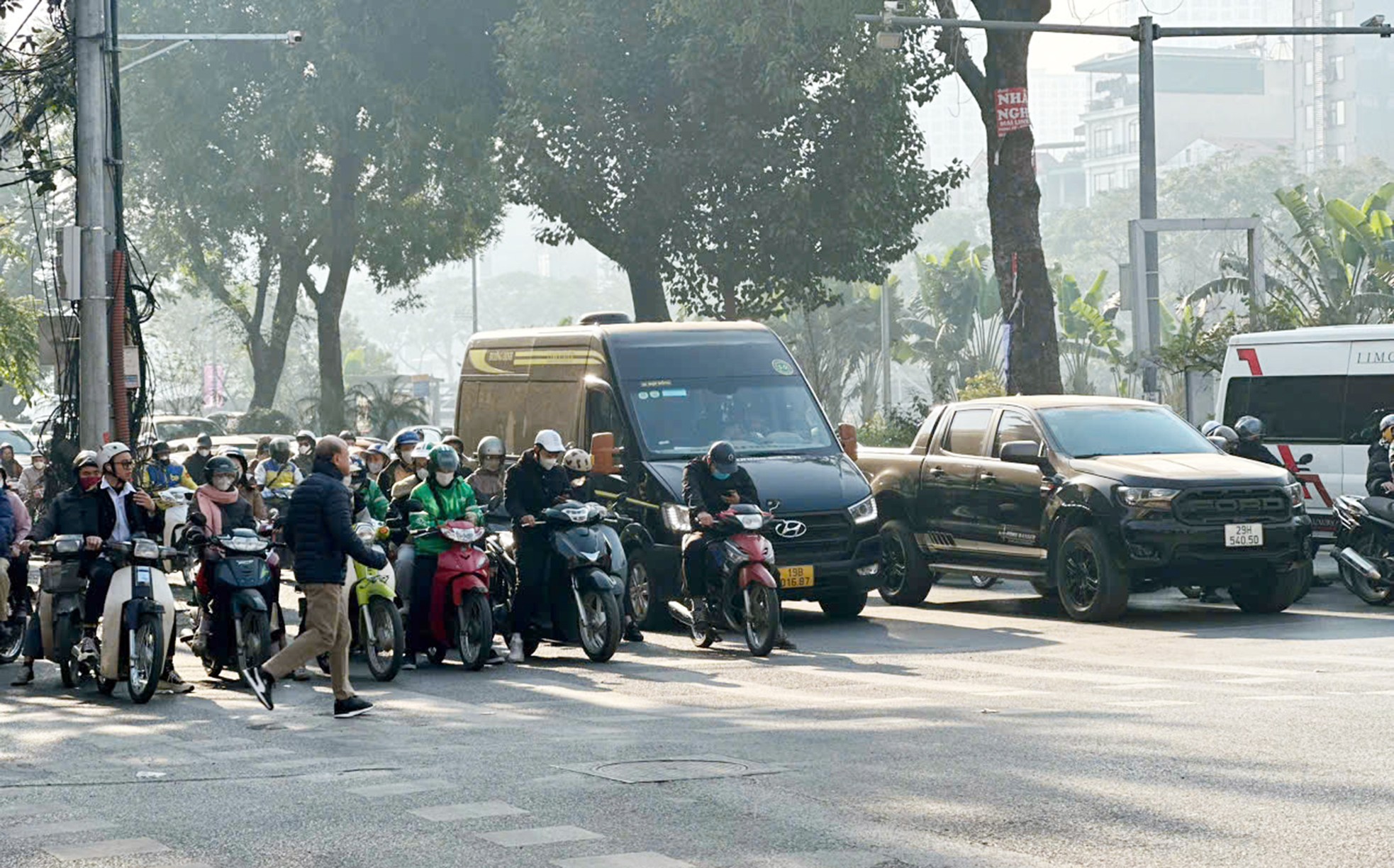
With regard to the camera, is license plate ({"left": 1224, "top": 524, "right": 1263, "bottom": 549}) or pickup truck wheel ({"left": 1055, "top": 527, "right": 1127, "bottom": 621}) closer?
license plate ({"left": 1224, "top": 524, "right": 1263, "bottom": 549})

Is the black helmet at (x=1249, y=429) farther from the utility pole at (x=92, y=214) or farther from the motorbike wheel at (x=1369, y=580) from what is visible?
the utility pole at (x=92, y=214)

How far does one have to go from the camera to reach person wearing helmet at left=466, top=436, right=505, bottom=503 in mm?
18172

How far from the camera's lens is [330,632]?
1290 cm

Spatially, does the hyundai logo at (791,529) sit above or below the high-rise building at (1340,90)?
below

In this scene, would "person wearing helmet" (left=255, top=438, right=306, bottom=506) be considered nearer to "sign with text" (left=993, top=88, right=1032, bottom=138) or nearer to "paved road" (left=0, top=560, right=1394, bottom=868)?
"paved road" (left=0, top=560, right=1394, bottom=868)

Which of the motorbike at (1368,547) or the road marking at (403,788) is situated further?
the motorbike at (1368,547)

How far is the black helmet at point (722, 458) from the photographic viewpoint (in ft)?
54.1

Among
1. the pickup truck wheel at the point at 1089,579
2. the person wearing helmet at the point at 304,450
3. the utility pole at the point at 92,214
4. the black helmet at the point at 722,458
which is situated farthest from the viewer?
the person wearing helmet at the point at 304,450

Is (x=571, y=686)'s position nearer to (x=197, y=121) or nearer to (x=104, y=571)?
(x=104, y=571)

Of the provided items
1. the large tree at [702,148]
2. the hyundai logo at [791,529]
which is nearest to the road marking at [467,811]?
the hyundai logo at [791,529]

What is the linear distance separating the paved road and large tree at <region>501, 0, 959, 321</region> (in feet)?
66.6

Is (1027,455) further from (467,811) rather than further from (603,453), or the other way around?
(467,811)

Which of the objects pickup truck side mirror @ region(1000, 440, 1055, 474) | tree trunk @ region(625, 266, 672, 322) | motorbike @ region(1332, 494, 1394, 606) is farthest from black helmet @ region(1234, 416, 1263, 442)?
tree trunk @ region(625, 266, 672, 322)

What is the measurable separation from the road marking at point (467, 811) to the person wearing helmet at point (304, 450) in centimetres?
1438
